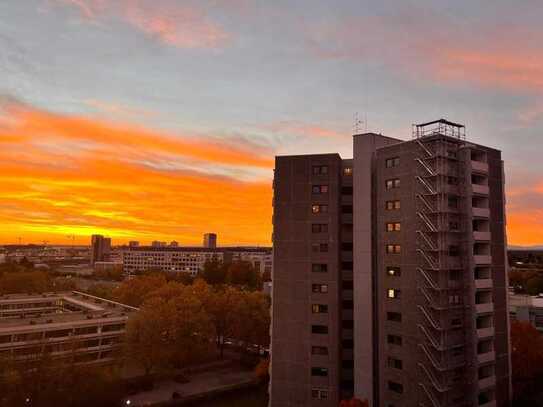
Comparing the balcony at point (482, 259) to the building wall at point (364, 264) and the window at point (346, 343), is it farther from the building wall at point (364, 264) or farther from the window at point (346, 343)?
the window at point (346, 343)

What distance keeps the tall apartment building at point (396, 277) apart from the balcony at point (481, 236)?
18cm

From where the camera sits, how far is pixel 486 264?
51.2m

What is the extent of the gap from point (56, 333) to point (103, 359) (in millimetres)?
8693

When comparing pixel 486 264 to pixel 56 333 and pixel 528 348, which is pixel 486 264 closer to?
pixel 528 348

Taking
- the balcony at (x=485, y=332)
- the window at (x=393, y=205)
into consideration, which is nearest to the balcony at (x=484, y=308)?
the balcony at (x=485, y=332)

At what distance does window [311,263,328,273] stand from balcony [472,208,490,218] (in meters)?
18.1

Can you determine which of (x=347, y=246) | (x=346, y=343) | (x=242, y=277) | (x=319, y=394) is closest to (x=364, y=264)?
(x=347, y=246)

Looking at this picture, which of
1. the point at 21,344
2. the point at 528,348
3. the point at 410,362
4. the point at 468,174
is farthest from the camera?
the point at 21,344

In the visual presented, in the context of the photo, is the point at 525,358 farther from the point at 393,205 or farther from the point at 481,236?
the point at 393,205

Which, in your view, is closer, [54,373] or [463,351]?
[463,351]

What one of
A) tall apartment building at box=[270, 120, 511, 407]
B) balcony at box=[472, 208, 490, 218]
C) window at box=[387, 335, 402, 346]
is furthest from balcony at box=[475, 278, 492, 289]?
window at box=[387, 335, 402, 346]

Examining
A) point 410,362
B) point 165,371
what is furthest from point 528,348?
point 165,371

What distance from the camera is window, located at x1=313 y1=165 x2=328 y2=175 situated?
55.0 m

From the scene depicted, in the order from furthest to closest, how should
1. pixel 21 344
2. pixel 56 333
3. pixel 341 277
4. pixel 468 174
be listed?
pixel 56 333 < pixel 21 344 < pixel 341 277 < pixel 468 174
